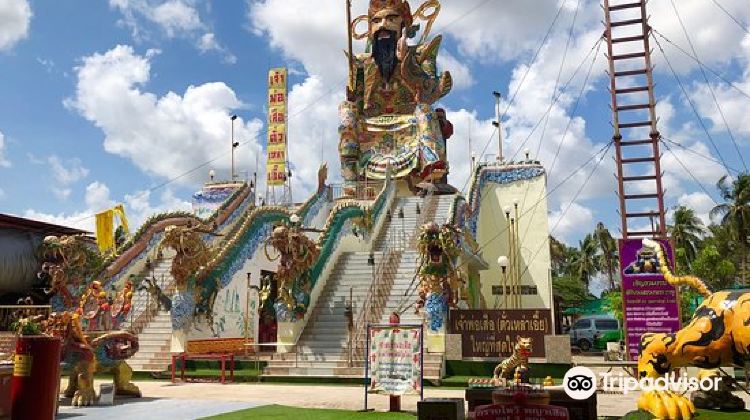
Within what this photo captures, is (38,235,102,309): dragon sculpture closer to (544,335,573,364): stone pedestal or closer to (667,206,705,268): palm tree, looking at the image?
(544,335,573,364): stone pedestal

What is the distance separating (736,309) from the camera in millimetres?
6711

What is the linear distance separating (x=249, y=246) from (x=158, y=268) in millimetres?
3646

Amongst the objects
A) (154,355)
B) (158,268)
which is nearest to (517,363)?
(154,355)

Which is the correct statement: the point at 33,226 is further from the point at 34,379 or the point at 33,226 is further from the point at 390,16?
the point at 390,16

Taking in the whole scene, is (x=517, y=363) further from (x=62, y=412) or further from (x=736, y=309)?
(x=62, y=412)

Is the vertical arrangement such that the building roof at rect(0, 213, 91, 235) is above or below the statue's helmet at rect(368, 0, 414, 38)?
below

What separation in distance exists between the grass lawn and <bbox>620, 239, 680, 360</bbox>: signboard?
17.3 feet

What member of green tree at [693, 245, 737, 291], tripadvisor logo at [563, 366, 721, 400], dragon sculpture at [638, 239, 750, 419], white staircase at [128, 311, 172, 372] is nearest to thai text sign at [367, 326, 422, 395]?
tripadvisor logo at [563, 366, 721, 400]

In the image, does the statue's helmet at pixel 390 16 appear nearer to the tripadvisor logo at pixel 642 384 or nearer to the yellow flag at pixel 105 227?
the yellow flag at pixel 105 227

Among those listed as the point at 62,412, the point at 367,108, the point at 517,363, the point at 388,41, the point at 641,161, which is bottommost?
the point at 62,412

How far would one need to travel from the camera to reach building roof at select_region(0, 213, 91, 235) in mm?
20156

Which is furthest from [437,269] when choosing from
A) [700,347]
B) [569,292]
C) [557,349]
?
[569,292]

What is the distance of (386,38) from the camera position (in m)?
34.6

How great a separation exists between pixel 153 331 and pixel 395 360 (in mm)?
10734
